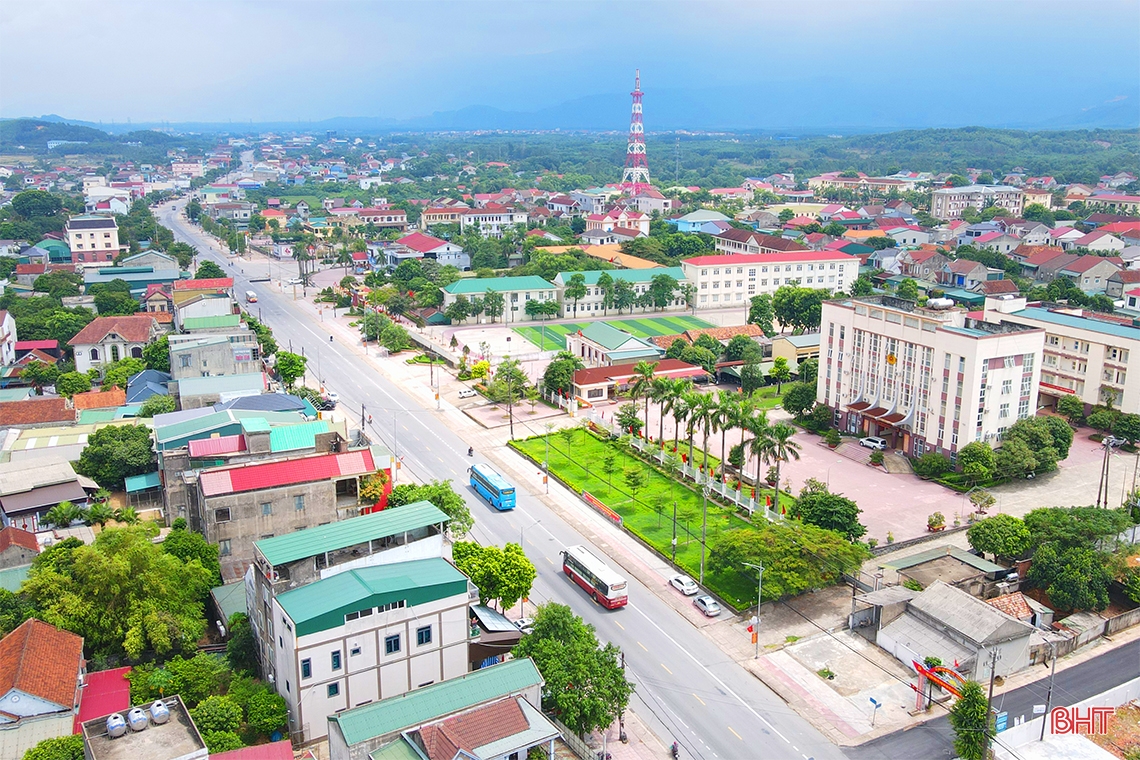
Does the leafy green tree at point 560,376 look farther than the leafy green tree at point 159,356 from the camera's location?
No

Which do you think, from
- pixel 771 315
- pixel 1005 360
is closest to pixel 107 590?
pixel 1005 360

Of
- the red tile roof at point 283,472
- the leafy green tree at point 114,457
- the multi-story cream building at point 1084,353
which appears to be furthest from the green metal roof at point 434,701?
the multi-story cream building at point 1084,353

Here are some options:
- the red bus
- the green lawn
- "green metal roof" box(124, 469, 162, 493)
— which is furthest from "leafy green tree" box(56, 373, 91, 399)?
the red bus

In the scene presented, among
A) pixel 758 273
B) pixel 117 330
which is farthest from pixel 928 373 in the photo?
pixel 117 330

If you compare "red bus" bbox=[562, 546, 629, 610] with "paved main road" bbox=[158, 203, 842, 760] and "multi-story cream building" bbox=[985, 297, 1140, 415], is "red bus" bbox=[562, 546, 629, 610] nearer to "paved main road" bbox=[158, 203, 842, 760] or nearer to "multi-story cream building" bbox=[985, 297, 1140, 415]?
"paved main road" bbox=[158, 203, 842, 760]

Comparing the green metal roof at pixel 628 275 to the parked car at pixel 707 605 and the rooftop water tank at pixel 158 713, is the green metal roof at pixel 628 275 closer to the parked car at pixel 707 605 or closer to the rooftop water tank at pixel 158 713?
the parked car at pixel 707 605

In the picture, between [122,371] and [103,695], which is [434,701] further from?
[122,371]

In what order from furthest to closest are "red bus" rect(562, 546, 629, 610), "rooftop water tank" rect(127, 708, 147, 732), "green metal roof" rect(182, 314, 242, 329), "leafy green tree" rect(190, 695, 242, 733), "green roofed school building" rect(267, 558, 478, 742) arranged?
"green metal roof" rect(182, 314, 242, 329)
"red bus" rect(562, 546, 629, 610)
"green roofed school building" rect(267, 558, 478, 742)
"leafy green tree" rect(190, 695, 242, 733)
"rooftop water tank" rect(127, 708, 147, 732)
